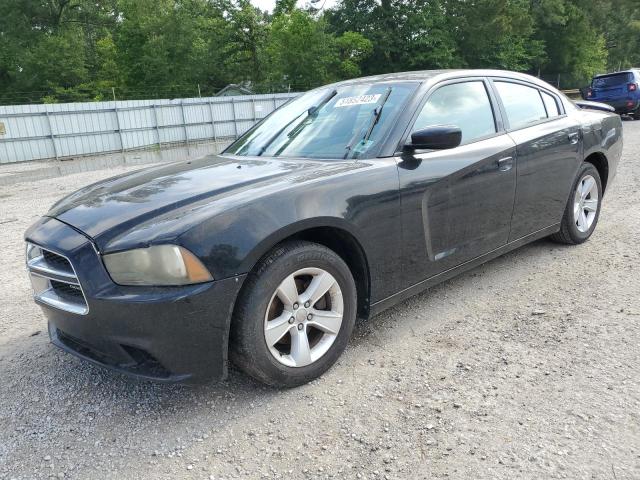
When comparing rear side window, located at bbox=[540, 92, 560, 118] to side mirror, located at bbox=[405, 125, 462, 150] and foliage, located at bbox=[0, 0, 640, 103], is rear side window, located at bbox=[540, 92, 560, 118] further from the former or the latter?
foliage, located at bbox=[0, 0, 640, 103]

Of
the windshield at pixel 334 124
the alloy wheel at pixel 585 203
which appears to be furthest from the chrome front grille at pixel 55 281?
the alloy wheel at pixel 585 203

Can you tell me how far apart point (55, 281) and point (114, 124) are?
17719mm

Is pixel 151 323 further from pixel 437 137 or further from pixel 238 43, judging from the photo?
pixel 238 43

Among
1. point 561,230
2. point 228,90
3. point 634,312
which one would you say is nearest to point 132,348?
point 634,312

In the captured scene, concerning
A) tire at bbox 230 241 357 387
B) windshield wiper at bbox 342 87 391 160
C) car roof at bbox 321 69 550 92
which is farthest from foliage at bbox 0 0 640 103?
tire at bbox 230 241 357 387

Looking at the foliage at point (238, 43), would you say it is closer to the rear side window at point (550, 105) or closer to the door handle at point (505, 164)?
the rear side window at point (550, 105)

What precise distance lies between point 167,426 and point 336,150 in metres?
1.77

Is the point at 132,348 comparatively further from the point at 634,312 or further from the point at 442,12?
the point at 442,12

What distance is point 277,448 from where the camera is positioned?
2.18m

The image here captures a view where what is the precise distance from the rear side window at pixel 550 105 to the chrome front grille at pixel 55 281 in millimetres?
3711

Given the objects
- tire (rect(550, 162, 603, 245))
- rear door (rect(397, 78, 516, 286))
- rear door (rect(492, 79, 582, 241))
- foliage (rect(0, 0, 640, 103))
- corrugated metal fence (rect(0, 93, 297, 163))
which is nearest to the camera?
rear door (rect(397, 78, 516, 286))

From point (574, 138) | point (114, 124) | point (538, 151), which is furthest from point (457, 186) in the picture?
point (114, 124)

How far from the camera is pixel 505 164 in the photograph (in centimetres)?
347

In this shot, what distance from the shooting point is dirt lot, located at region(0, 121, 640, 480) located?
2.07 metres
